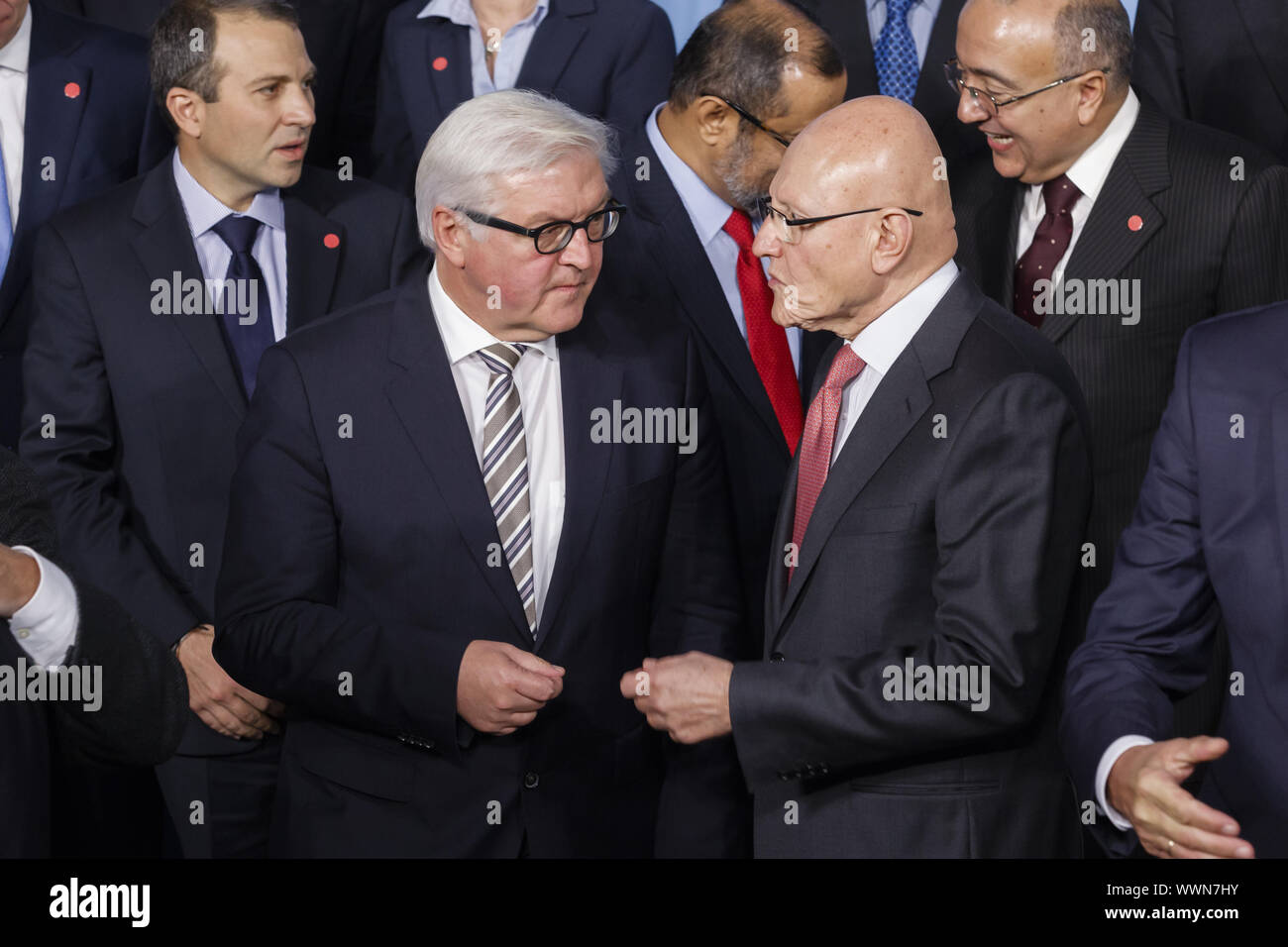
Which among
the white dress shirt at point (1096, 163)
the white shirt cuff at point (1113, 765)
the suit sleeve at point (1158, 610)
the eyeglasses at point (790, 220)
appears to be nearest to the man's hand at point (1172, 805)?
the white shirt cuff at point (1113, 765)

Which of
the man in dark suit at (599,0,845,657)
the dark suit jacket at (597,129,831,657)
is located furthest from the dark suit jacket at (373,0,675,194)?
the dark suit jacket at (597,129,831,657)

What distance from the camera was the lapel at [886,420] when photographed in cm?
284

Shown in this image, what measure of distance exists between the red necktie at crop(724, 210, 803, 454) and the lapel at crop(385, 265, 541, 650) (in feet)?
3.31

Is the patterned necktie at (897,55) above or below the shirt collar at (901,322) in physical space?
above

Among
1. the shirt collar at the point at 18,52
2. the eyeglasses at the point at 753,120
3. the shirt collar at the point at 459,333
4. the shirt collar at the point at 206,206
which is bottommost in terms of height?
the shirt collar at the point at 459,333

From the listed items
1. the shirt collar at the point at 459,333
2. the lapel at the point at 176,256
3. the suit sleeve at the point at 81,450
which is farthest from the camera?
the lapel at the point at 176,256

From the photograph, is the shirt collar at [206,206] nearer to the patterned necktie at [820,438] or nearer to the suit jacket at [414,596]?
the suit jacket at [414,596]

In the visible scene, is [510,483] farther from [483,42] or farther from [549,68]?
[483,42]

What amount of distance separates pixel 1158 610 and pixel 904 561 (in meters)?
0.43

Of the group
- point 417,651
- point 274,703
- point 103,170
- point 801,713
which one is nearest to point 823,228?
point 801,713

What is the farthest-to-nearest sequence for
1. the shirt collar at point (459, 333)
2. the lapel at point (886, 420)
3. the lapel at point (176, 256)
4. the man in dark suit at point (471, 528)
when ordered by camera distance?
the lapel at point (176, 256)
the shirt collar at point (459, 333)
the man in dark suit at point (471, 528)
the lapel at point (886, 420)

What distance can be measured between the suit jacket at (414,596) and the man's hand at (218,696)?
378mm

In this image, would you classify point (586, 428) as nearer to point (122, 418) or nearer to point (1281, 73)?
point (122, 418)
